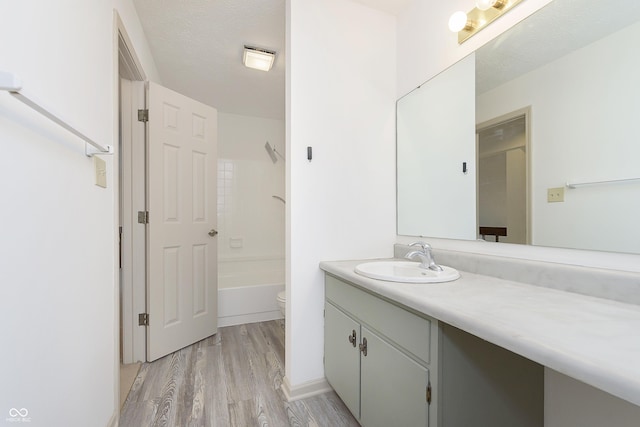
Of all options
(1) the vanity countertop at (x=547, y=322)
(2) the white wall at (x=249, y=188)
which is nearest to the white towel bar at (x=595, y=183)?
(1) the vanity countertop at (x=547, y=322)

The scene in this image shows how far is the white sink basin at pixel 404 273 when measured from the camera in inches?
41.3

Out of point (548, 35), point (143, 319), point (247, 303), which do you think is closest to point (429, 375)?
point (548, 35)

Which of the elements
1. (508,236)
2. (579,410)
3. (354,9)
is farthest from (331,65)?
(579,410)

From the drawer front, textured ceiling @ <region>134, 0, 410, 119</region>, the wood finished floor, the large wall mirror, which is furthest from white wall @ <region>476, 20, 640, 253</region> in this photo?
the wood finished floor

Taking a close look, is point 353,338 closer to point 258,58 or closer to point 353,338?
point 353,338

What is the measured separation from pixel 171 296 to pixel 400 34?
93.9 inches

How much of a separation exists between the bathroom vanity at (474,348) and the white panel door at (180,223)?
4.62 feet

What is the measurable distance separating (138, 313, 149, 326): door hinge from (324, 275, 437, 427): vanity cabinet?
1.28 metres

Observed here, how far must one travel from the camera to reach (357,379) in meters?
1.23

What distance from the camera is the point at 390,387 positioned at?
1021mm

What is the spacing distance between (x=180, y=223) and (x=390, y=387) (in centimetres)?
178

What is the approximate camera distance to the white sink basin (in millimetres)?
1049

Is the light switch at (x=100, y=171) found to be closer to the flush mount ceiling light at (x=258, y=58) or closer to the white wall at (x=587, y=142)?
the flush mount ceiling light at (x=258, y=58)

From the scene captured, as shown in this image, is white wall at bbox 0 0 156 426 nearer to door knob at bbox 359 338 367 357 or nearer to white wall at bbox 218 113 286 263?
door knob at bbox 359 338 367 357
